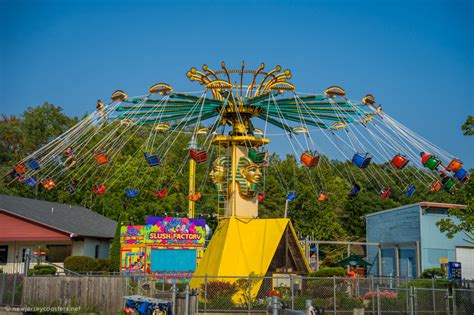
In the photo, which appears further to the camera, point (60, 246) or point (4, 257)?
point (60, 246)

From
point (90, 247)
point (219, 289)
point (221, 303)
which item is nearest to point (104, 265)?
point (90, 247)

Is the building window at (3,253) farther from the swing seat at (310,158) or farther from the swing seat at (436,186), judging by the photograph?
the swing seat at (436,186)

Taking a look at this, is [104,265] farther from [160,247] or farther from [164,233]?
[164,233]

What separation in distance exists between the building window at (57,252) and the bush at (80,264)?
16.5ft

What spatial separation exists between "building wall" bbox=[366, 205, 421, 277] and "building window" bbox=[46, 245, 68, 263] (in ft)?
62.8

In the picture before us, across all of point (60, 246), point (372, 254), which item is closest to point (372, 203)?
point (372, 254)

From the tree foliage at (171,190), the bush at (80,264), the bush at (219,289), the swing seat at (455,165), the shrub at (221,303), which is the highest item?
the tree foliage at (171,190)

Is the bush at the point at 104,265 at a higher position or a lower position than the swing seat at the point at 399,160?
lower

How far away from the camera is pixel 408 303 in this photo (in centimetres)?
1808

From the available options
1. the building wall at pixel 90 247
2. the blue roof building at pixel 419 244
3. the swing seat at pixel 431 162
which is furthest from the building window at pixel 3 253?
the swing seat at pixel 431 162

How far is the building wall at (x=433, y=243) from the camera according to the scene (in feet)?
104

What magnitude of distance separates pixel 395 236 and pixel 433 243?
11.3ft

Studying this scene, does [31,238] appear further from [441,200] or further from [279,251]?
[441,200]

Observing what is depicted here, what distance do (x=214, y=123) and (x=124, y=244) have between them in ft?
31.6
